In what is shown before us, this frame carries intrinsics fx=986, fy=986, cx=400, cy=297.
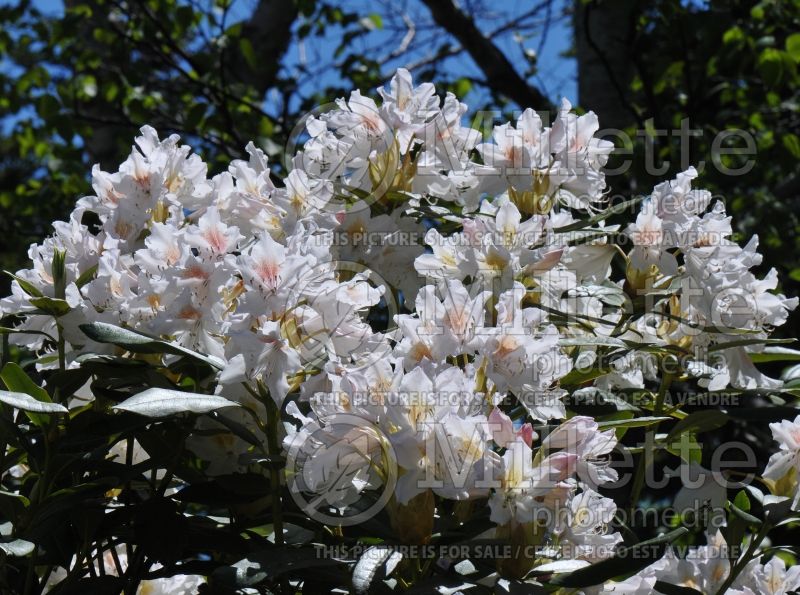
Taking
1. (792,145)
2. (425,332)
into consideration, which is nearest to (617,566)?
(425,332)

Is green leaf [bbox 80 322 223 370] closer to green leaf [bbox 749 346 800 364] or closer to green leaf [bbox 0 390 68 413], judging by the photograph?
green leaf [bbox 0 390 68 413]

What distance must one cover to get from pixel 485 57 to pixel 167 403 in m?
2.97

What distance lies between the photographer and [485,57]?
3770 millimetres

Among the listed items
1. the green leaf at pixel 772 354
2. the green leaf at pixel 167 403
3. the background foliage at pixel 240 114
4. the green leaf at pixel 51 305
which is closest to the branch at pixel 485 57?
the background foliage at pixel 240 114

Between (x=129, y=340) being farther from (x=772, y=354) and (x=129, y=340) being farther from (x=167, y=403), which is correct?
(x=772, y=354)

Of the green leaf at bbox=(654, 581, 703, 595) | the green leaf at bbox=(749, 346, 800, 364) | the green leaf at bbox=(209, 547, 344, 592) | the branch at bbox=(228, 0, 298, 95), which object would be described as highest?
the branch at bbox=(228, 0, 298, 95)

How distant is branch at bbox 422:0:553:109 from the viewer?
146 inches

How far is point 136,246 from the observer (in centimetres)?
135

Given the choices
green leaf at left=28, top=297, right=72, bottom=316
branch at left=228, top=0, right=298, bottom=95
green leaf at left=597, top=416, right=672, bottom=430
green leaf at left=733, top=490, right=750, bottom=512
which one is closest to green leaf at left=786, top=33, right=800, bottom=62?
green leaf at left=733, top=490, right=750, bottom=512

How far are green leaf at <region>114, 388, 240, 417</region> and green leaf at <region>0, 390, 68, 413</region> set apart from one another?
0.11 m

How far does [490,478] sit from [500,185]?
1.82 ft

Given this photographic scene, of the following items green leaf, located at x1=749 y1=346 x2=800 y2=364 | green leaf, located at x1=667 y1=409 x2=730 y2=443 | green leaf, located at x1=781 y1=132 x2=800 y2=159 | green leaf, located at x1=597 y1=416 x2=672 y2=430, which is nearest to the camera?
green leaf, located at x1=597 y1=416 x2=672 y2=430

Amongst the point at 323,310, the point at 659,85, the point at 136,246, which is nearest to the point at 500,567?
the point at 323,310

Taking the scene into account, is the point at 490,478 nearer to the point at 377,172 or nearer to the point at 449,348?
the point at 449,348
